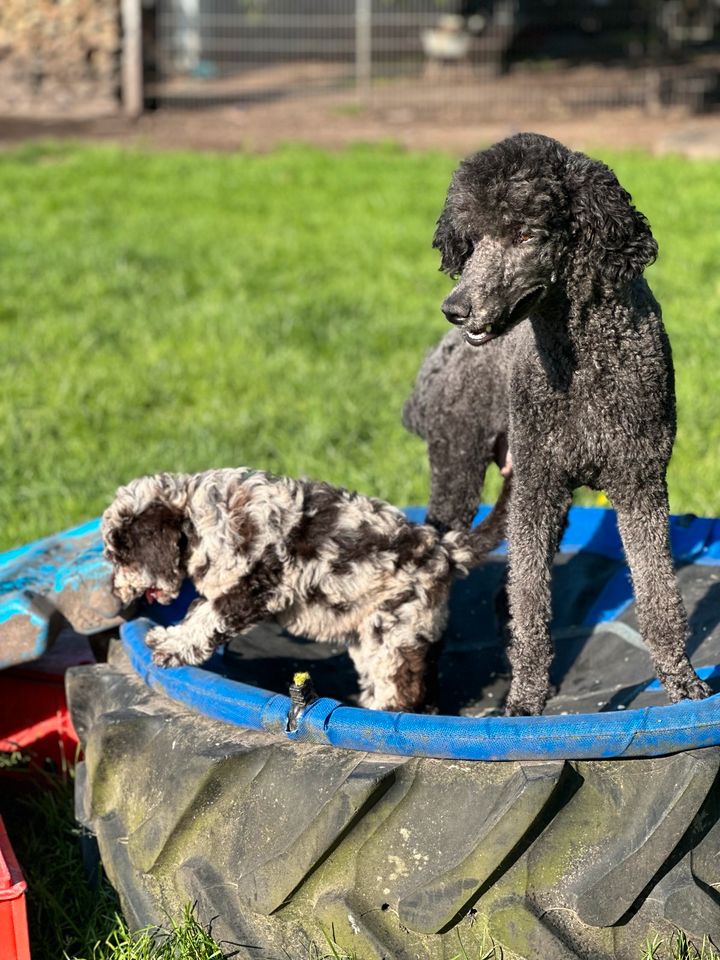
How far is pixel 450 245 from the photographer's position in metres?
3.36

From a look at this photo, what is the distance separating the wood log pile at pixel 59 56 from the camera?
1856cm

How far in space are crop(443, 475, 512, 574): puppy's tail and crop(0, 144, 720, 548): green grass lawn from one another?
2.08 meters

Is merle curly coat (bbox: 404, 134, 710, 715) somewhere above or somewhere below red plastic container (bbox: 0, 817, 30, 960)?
above

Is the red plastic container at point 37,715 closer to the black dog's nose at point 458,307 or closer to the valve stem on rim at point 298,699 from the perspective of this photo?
the valve stem on rim at point 298,699

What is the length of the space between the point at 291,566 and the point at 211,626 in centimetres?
30

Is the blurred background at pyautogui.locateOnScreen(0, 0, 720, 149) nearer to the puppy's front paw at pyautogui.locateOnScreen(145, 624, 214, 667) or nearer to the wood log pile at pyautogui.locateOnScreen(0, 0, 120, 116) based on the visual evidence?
the wood log pile at pyautogui.locateOnScreen(0, 0, 120, 116)

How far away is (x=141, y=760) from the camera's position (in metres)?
3.74

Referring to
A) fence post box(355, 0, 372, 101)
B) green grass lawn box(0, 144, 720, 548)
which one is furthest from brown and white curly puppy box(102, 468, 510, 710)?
fence post box(355, 0, 372, 101)

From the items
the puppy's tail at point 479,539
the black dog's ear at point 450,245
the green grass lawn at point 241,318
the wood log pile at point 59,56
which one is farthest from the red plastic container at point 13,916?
the wood log pile at point 59,56

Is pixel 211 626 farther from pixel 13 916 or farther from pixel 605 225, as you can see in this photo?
pixel 605 225

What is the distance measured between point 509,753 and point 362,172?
1149cm

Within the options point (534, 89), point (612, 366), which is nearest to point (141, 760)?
point (612, 366)

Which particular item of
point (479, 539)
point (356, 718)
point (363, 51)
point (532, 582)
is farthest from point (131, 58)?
point (356, 718)

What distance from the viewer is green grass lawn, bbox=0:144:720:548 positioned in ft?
22.8
